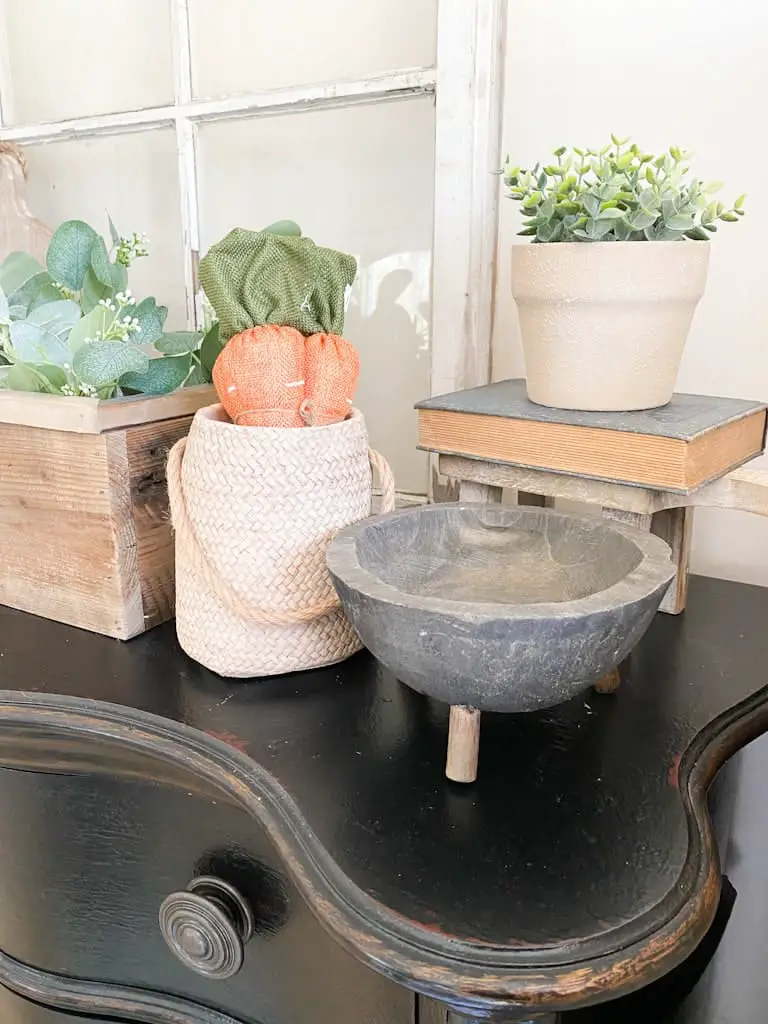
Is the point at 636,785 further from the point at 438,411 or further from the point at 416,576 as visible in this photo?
the point at 438,411

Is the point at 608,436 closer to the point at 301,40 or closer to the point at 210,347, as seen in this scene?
the point at 210,347

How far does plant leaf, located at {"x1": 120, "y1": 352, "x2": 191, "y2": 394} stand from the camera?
65 cm

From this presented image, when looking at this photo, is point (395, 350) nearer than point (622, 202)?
No

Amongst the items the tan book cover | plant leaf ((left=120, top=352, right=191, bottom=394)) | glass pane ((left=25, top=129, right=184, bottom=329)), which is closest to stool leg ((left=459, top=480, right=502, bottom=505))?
the tan book cover

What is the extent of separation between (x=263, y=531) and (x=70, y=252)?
28 centimetres

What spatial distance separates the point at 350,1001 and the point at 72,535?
0.37 meters

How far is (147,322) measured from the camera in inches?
25.5

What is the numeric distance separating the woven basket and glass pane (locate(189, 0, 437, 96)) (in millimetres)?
427

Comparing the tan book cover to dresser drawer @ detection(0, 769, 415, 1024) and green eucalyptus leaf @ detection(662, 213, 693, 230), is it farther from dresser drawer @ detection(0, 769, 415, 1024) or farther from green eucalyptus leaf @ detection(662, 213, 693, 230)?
dresser drawer @ detection(0, 769, 415, 1024)

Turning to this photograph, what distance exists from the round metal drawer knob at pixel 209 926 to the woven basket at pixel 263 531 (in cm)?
14

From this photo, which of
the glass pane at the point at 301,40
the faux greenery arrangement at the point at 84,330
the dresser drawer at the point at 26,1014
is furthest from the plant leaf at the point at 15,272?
the dresser drawer at the point at 26,1014

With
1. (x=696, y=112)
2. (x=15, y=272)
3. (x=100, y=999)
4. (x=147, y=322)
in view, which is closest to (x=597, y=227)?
(x=696, y=112)

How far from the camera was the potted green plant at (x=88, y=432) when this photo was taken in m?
0.60

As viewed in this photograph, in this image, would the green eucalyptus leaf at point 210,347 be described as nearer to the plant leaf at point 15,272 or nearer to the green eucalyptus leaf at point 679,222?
the plant leaf at point 15,272
